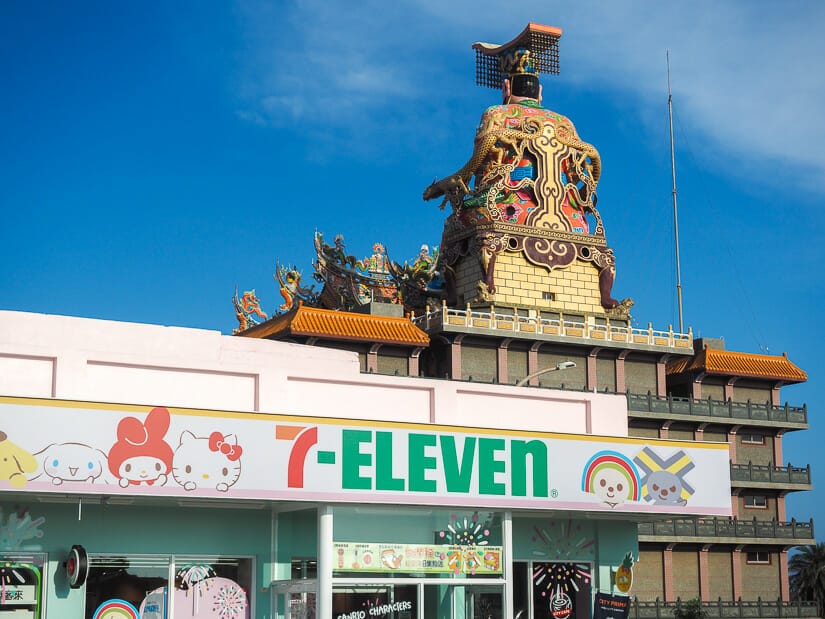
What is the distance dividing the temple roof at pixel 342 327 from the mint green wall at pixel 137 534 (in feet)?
124

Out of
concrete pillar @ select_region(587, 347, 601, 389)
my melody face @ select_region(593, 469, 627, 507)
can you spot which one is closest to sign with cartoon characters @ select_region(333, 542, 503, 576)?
my melody face @ select_region(593, 469, 627, 507)

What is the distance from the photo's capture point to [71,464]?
1323 inches

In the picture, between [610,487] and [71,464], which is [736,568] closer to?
[610,487]

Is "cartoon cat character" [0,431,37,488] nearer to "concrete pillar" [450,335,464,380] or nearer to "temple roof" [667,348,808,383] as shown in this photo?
"concrete pillar" [450,335,464,380]

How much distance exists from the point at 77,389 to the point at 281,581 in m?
7.42

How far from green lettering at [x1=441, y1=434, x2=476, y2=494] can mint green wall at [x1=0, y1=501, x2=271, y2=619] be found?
16.5ft

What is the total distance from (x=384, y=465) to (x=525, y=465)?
456 cm

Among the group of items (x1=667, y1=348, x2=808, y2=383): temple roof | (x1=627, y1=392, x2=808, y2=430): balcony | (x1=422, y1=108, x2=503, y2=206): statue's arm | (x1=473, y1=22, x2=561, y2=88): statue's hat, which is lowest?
(x1=627, y1=392, x2=808, y2=430): balcony

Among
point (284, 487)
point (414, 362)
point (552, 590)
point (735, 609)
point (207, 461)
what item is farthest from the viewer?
point (735, 609)

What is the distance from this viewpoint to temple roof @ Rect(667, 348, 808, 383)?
89.5 meters

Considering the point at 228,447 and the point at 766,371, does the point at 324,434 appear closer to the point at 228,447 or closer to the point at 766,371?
the point at 228,447

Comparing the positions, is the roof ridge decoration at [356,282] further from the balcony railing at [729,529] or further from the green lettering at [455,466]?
the green lettering at [455,466]

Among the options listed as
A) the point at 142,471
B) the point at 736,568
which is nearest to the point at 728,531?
the point at 736,568

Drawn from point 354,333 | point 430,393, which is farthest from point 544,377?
point 430,393
